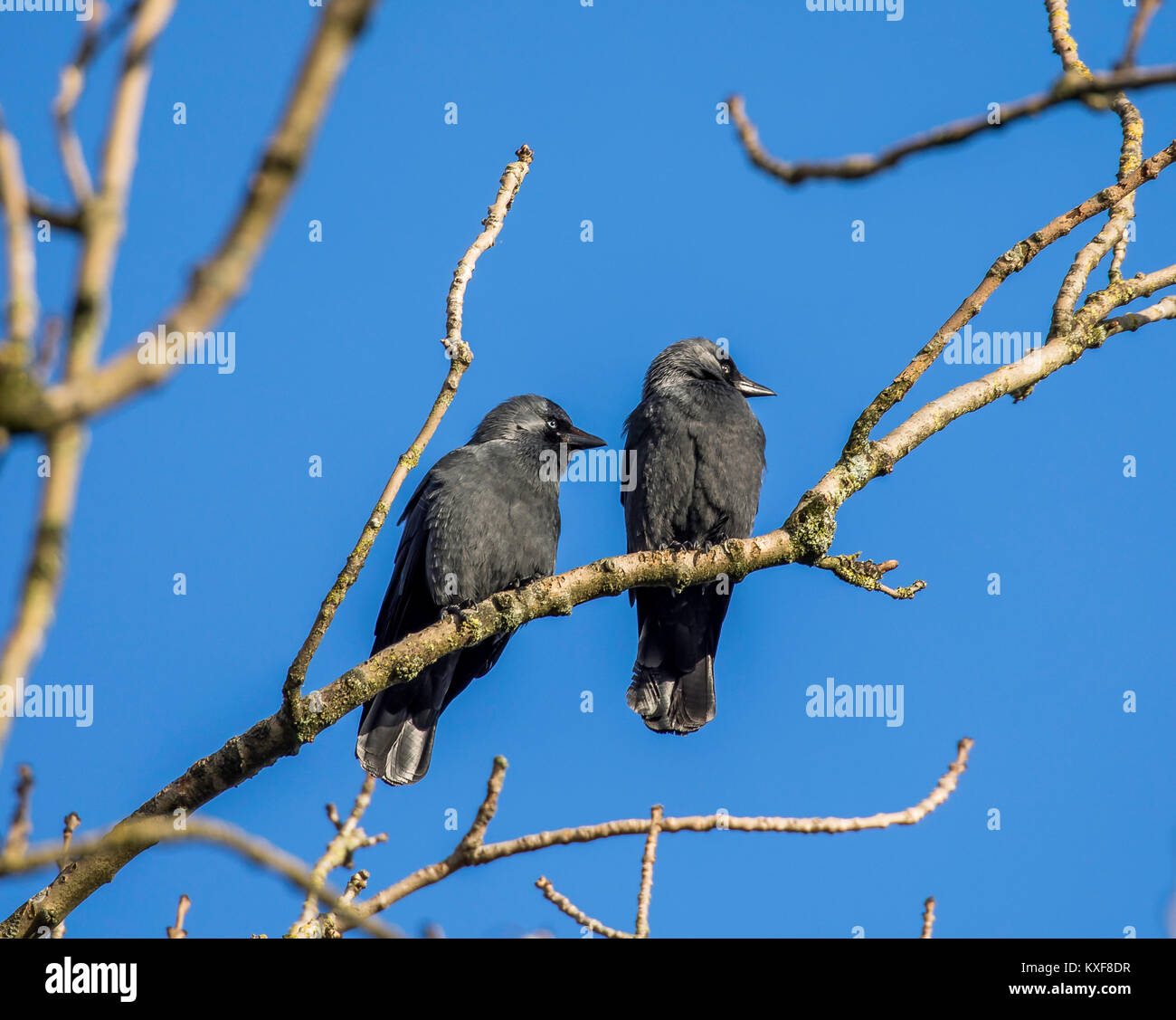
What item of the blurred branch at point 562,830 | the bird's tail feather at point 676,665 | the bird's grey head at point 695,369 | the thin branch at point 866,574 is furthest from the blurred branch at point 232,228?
the bird's grey head at point 695,369

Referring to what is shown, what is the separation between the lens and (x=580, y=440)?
28.7ft

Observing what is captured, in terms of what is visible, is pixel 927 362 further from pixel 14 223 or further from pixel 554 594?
pixel 14 223

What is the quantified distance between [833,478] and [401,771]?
3520mm

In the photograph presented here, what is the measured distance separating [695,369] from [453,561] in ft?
8.09

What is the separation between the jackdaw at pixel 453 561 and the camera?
7488 mm

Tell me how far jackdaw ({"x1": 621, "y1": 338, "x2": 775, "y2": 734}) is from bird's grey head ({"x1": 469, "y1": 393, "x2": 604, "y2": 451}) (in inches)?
19.0

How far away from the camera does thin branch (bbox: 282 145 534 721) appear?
4320 millimetres

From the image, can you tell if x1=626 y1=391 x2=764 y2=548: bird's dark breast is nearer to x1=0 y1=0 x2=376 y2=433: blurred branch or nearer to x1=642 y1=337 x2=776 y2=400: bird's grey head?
x1=642 y1=337 x2=776 y2=400: bird's grey head

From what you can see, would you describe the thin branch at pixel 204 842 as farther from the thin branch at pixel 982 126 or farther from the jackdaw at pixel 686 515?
the jackdaw at pixel 686 515

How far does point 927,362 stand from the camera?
5.36 meters

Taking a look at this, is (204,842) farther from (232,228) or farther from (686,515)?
(686,515)

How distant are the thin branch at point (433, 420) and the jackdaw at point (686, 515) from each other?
11.8 ft

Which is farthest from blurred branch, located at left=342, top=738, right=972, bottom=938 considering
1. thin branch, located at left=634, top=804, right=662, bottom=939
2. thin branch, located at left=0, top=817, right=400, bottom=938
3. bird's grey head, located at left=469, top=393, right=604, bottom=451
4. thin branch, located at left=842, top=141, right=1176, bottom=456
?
bird's grey head, located at left=469, top=393, right=604, bottom=451
